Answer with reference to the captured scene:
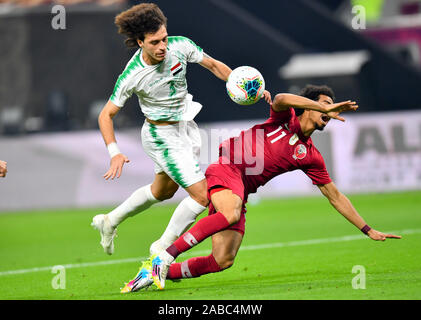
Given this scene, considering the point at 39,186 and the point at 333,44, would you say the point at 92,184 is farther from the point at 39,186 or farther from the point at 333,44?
the point at 333,44

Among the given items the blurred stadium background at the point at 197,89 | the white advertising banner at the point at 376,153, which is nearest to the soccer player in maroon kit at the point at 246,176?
the blurred stadium background at the point at 197,89

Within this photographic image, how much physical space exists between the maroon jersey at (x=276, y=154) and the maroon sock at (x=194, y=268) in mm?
726

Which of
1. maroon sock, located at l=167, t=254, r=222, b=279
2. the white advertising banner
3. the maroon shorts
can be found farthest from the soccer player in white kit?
the white advertising banner

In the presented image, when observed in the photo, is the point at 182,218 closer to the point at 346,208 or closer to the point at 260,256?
the point at 346,208

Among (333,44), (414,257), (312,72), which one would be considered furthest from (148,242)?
(333,44)

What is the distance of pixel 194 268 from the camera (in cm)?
679

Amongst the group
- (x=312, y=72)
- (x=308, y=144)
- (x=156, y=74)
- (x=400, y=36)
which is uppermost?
(x=400, y=36)

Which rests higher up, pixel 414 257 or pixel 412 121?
pixel 412 121

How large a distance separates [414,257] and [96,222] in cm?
304

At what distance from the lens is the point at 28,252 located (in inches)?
413

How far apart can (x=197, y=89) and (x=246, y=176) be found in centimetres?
1062

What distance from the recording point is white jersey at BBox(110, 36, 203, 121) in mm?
6941

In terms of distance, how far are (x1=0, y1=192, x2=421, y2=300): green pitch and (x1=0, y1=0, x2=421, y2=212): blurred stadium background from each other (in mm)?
787

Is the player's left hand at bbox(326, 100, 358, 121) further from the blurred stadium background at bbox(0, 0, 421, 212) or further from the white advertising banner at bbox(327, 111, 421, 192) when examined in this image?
the white advertising banner at bbox(327, 111, 421, 192)
